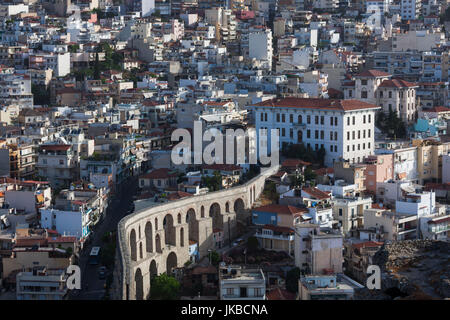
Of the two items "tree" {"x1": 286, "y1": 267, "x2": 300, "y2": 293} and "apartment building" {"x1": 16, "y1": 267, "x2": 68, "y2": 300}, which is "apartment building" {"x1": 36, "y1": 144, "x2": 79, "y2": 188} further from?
"tree" {"x1": 286, "y1": 267, "x2": 300, "y2": 293}

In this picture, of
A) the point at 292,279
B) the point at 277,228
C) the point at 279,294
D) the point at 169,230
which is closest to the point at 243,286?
the point at 279,294

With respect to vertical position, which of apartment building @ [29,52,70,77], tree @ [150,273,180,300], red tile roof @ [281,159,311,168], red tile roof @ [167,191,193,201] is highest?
apartment building @ [29,52,70,77]

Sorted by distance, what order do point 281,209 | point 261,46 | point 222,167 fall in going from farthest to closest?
point 261,46 → point 222,167 → point 281,209

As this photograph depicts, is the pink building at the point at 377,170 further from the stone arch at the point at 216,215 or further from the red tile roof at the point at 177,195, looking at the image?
the red tile roof at the point at 177,195

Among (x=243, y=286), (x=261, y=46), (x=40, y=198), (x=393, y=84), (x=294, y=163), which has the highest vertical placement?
(x=261, y=46)

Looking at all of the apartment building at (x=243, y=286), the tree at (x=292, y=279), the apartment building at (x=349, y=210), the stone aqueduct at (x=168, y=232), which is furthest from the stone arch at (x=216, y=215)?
the apartment building at (x=243, y=286)

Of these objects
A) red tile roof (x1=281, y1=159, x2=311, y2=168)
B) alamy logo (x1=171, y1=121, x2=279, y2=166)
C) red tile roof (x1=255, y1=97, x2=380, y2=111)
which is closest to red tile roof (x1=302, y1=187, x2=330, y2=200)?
red tile roof (x1=281, y1=159, x2=311, y2=168)

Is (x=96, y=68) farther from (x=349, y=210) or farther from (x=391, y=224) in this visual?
(x=391, y=224)
